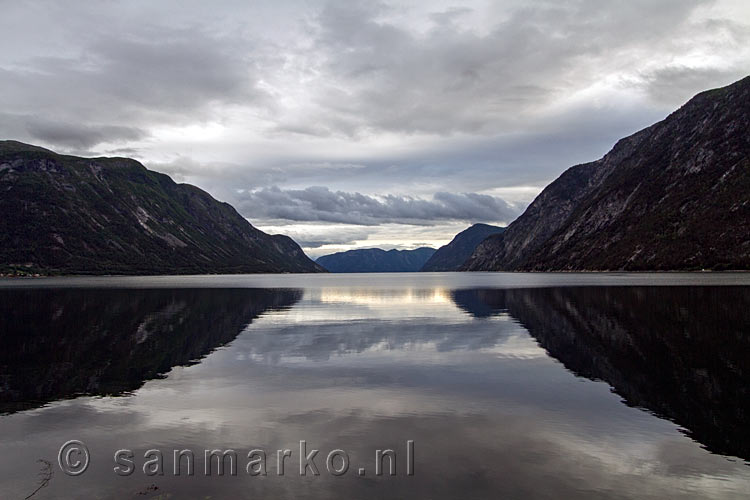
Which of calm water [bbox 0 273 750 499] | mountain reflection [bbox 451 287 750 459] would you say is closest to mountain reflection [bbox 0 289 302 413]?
calm water [bbox 0 273 750 499]

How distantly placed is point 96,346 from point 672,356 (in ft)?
→ 151

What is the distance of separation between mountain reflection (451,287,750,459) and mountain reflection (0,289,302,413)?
29.1 m

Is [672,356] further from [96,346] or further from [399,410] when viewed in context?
[96,346]

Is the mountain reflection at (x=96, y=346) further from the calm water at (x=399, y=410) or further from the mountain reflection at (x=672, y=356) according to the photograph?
the mountain reflection at (x=672, y=356)

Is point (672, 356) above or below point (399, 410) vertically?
above

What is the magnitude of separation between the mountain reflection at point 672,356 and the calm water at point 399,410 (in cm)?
18

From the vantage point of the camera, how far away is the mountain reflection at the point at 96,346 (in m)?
29.5

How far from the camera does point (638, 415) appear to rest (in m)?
22.6

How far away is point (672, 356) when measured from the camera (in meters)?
34.7

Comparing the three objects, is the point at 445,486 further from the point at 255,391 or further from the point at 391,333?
the point at 391,333

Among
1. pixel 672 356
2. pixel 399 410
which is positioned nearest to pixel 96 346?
pixel 399 410

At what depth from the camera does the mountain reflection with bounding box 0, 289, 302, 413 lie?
29547 mm

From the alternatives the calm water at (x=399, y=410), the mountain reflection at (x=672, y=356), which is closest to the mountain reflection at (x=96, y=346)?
the calm water at (x=399, y=410)

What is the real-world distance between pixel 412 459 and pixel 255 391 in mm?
13389
